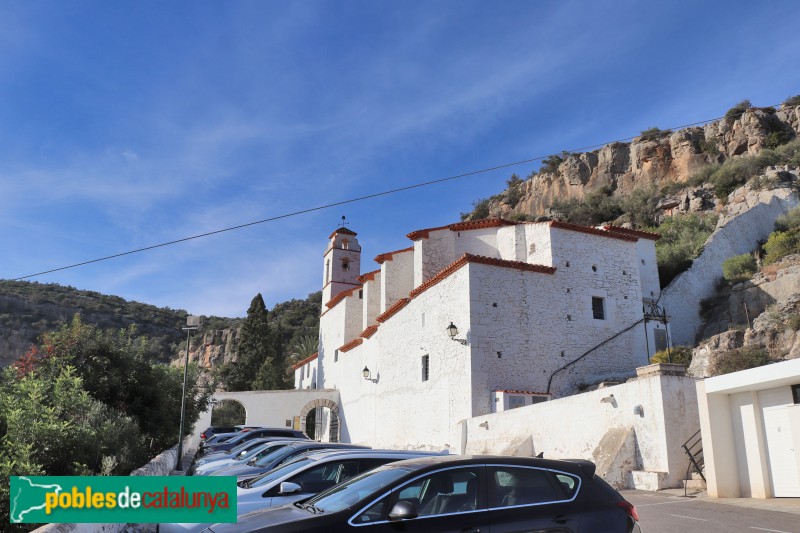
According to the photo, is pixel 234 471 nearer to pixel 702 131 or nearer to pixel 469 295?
pixel 469 295

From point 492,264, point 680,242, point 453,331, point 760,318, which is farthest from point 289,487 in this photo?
point 680,242

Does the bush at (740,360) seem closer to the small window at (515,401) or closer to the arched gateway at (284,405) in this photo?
the small window at (515,401)

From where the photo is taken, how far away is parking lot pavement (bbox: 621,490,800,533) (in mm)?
8320

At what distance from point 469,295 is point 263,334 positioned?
3798 centimetres

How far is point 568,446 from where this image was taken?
1578 cm

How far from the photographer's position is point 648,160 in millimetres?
59312

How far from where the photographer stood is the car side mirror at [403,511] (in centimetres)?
451

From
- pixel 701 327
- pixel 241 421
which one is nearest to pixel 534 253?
pixel 701 327

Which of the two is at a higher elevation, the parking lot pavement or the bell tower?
the bell tower

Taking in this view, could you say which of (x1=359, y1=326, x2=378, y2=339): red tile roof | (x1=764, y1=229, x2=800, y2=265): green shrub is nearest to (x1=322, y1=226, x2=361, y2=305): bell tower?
(x1=359, y1=326, x2=378, y2=339): red tile roof

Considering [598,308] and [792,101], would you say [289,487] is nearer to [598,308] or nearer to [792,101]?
[598,308]

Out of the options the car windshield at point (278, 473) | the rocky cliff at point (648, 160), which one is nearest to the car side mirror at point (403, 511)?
the car windshield at point (278, 473)

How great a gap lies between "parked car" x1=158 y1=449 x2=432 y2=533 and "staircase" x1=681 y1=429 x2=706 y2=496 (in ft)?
25.0

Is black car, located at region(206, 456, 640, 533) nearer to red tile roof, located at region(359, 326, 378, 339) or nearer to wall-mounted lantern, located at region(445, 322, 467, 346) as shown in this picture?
wall-mounted lantern, located at region(445, 322, 467, 346)
